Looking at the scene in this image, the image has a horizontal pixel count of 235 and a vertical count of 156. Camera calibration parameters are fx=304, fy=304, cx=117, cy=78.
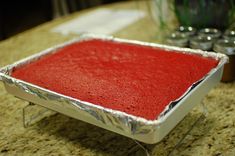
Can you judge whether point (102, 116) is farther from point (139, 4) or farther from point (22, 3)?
point (22, 3)

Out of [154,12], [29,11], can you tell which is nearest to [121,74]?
[154,12]

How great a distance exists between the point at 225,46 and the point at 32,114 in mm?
601

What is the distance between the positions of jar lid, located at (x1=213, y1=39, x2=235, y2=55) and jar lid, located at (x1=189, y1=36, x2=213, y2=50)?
0.9 inches

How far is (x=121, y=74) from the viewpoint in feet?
2.41

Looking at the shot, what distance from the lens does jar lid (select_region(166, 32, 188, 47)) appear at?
102 cm

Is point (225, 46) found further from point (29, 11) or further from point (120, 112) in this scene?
point (29, 11)

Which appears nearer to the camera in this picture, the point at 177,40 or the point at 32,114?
the point at 32,114

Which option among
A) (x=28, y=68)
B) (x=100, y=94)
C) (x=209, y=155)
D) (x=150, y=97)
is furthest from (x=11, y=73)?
(x=209, y=155)

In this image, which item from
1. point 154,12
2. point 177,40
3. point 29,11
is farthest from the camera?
point 29,11

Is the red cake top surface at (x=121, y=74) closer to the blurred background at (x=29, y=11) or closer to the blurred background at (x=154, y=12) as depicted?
the blurred background at (x=154, y=12)

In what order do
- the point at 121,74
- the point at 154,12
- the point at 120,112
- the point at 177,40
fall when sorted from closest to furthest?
the point at 120,112
the point at 121,74
the point at 177,40
the point at 154,12

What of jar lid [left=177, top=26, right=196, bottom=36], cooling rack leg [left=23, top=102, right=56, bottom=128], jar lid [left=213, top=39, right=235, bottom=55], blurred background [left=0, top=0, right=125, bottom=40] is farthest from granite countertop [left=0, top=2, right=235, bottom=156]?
blurred background [left=0, top=0, right=125, bottom=40]

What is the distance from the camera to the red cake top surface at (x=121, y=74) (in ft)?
2.05

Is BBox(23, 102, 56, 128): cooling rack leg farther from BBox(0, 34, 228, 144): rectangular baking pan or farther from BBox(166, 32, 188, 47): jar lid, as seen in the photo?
BBox(166, 32, 188, 47): jar lid
